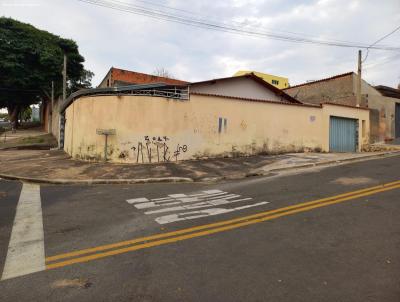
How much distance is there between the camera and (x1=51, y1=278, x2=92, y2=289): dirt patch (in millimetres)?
3250

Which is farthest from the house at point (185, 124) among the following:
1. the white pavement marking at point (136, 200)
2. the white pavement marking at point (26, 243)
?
the white pavement marking at point (26, 243)

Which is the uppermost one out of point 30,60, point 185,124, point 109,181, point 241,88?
point 30,60

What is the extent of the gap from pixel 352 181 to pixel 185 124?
7311mm

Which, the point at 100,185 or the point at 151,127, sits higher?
the point at 151,127

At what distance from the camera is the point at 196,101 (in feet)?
45.1

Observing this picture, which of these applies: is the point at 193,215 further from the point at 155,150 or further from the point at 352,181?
the point at 155,150

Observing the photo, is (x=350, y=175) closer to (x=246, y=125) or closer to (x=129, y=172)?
(x=246, y=125)

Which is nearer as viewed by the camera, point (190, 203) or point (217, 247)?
point (217, 247)

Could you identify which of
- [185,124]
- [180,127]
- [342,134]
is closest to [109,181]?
[180,127]

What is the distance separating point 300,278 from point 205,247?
4.53 ft

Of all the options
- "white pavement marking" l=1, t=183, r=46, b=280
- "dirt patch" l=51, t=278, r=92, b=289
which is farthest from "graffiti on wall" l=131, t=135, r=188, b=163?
"dirt patch" l=51, t=278, r=92, b=289

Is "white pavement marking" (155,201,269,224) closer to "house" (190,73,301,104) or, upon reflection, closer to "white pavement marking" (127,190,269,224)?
"white pavement marking" (127,190,269,224)

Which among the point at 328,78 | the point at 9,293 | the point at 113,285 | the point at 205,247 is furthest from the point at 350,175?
the point at 328,78

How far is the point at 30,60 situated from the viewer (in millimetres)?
33875
